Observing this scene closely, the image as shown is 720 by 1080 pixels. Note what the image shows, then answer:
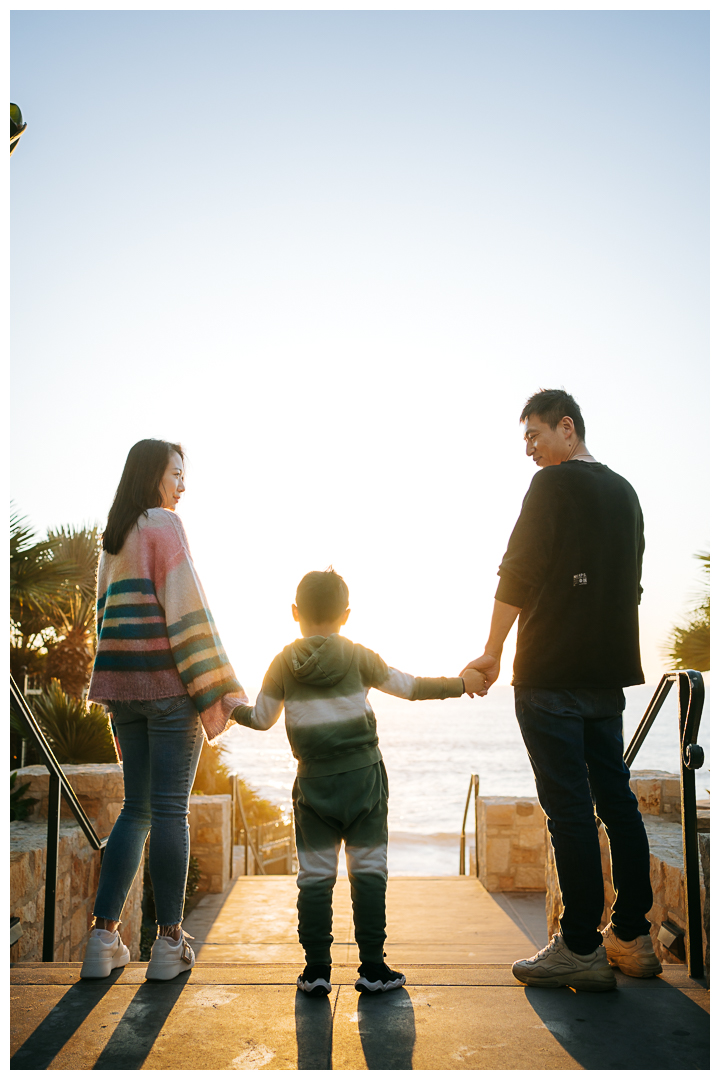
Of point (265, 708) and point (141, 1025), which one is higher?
point (265, 708)

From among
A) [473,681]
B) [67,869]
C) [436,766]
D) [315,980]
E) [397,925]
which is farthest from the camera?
[436,766]

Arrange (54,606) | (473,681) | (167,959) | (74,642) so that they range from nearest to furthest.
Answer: (167,959)
(473,681)
(54,606)
(74,642)

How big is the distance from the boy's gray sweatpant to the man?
0.50 meters

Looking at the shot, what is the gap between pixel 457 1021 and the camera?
6.68 ft

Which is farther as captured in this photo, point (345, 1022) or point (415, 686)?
point (415, 686)

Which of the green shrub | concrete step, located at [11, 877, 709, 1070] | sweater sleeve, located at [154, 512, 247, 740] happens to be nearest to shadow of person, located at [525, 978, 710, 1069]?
concrete step, located at [11, 877, 709, 1070]

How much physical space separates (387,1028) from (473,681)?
43.2 inches

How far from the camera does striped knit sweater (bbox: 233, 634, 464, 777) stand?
2461mm

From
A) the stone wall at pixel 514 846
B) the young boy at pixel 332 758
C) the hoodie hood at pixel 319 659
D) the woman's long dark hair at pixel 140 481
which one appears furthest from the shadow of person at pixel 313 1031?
the stone wall at pixel 514 846

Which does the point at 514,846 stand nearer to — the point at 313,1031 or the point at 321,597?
the point at 321,597

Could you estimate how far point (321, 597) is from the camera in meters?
2.60

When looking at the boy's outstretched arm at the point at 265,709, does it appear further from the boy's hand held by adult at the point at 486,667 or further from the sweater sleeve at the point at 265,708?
the boy's hand held by adult at the point at 486,667

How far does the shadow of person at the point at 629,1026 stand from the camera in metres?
1.83

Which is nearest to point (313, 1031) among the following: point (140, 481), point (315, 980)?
point (315, 980)
